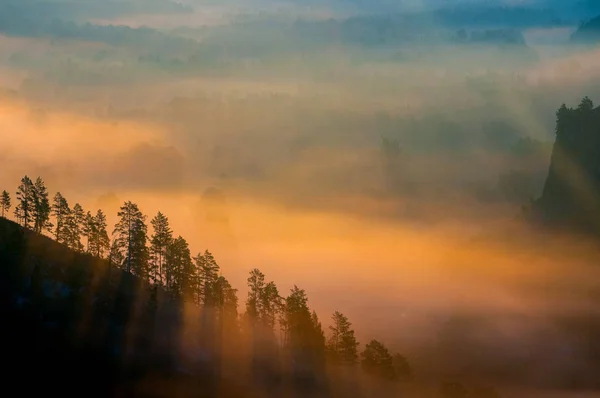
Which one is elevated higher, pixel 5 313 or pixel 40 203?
pixel 40 203

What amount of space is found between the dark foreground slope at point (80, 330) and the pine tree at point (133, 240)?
1120 centimetres

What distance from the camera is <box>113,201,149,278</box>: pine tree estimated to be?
191m

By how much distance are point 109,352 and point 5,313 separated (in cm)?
2152

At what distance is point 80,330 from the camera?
158875mm

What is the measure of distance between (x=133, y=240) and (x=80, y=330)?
128 ft

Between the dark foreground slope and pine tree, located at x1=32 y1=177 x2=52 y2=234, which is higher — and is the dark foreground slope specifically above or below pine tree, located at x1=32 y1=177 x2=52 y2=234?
below

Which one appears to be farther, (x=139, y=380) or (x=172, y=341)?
(x=172, y=341)

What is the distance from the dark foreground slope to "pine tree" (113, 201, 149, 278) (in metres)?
11.2

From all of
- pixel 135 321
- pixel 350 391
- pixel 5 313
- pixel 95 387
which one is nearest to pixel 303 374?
pixel 350 391

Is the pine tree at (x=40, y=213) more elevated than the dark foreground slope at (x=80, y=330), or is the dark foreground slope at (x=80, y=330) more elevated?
the pine tree at (x=40, y=213)

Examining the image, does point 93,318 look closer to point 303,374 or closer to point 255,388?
point 255,388

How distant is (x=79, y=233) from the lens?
199250mm

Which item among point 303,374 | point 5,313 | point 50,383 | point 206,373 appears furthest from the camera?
point 303,374

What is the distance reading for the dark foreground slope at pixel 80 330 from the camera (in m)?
148
